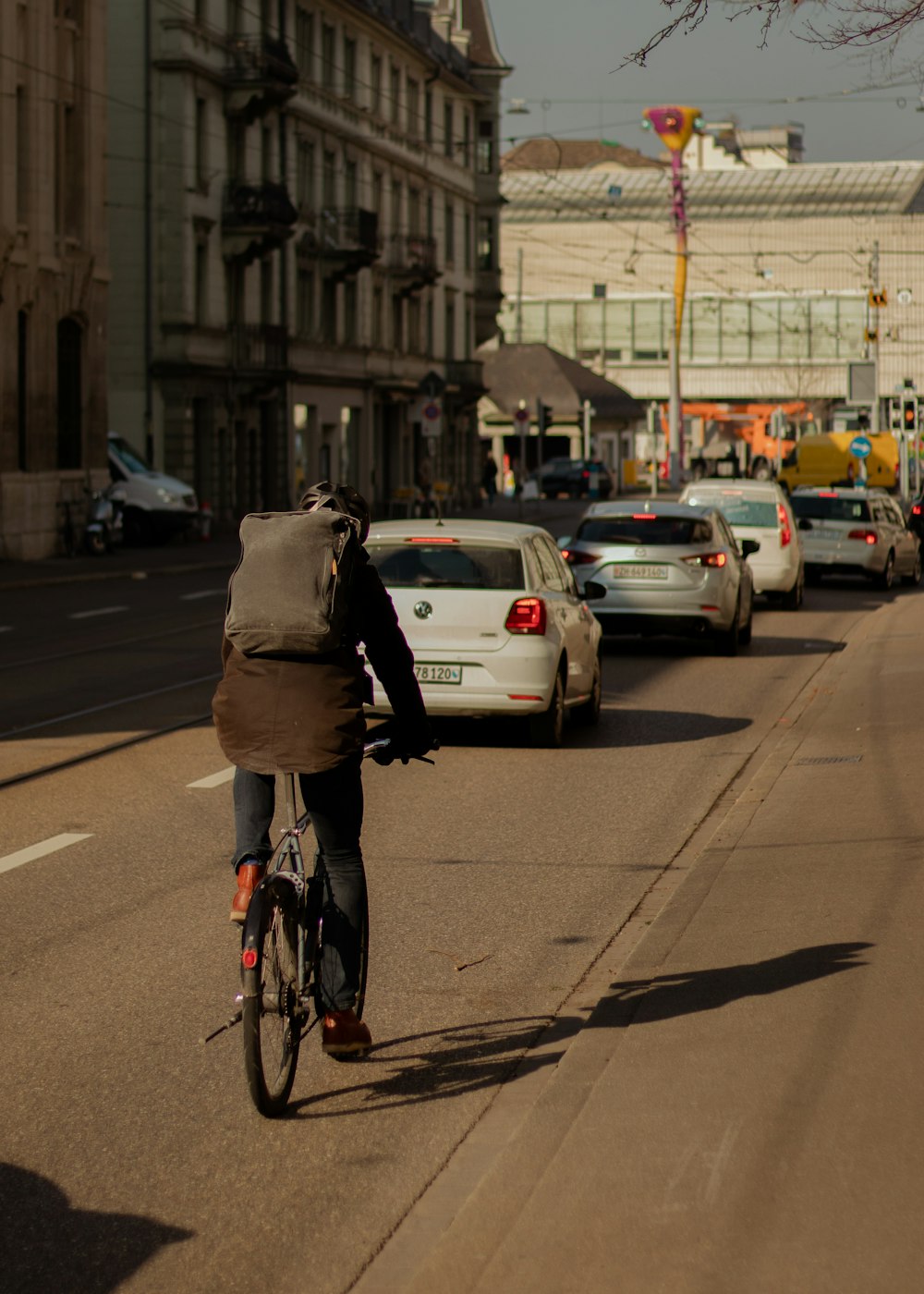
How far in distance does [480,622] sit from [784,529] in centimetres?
1440

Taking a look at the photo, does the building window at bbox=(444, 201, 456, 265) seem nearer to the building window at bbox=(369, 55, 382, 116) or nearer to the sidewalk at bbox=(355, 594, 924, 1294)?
the building window at bbox=(369, 55, 382, 116)

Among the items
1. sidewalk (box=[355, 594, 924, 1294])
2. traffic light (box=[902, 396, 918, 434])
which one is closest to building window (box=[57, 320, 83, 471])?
traffic light (box=[902, 396, 918, 434])

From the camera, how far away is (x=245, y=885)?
5.62m

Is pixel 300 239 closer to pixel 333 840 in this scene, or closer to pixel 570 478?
pixel 570 478

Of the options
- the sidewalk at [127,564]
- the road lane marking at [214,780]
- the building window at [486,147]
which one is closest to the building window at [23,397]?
the sidewalk at [127,564]

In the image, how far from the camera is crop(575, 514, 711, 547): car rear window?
2084 centimetres

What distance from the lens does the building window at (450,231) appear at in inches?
2943

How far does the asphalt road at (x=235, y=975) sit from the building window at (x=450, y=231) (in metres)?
61.0

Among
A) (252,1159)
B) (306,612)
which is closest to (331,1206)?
(252,1159)

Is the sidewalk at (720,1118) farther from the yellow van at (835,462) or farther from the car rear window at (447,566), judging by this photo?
the yellow van at (835,462)

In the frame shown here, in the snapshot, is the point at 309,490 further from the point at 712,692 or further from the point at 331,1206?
the point at 712,692

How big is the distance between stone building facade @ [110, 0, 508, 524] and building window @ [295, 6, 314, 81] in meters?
0.08

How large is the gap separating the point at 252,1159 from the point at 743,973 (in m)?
2.20

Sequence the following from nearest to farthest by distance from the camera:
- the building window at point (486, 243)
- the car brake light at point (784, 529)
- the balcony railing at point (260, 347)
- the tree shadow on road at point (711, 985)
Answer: the tree shadow on road at point (711, 985) < the car brake light at point (784, 529) < the balcony railing at point (260, 347) < the building window at point (486, 243)
